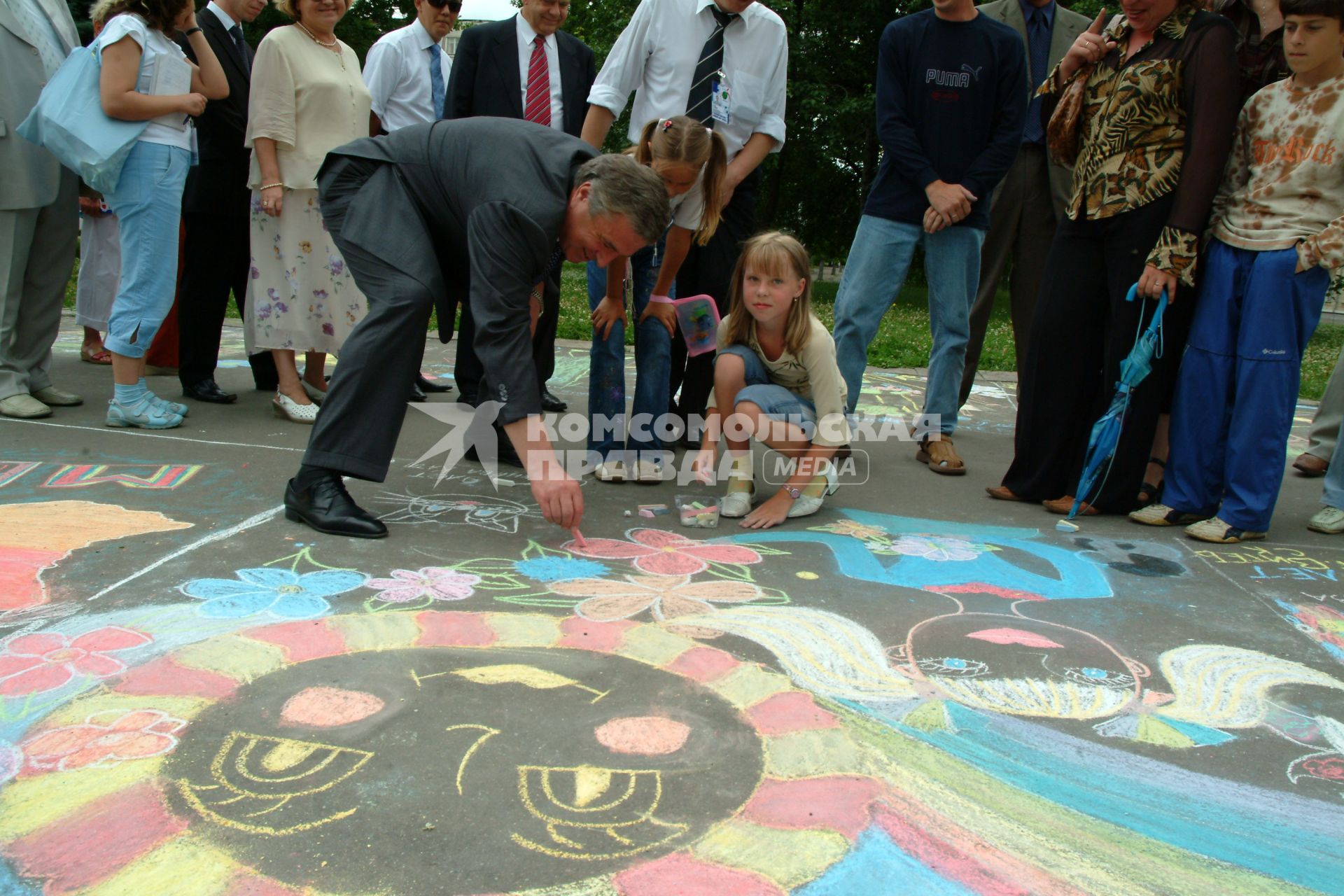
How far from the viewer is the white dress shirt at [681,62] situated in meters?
3.67

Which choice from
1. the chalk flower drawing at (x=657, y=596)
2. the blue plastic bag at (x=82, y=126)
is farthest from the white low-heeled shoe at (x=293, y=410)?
the chalk flower drawing at (x=657, y=596)

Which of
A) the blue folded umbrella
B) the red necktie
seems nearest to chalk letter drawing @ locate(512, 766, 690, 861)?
the blue folded umbrella

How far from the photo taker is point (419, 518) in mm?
3104

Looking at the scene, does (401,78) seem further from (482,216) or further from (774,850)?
(774,850)

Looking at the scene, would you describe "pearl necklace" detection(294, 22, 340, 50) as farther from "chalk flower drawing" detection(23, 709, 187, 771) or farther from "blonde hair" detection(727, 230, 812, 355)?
"chalk flower drawing" detection(23, 709, 187, 771)

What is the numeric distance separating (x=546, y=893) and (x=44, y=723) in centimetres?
99

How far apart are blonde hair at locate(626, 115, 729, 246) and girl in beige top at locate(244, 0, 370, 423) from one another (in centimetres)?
142

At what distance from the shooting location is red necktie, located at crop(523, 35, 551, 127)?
4211 mm

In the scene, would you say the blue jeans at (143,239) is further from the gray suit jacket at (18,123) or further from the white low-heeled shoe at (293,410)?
the white low-heeled shoe at (293,410)

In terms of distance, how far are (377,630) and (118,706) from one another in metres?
0.53

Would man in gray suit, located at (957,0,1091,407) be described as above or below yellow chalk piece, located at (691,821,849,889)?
above

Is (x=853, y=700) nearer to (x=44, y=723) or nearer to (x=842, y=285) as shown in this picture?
Answer: (x=44, y=723)

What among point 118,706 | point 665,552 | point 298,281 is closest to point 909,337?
point 298,281

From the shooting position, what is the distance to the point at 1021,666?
87.7 inches
